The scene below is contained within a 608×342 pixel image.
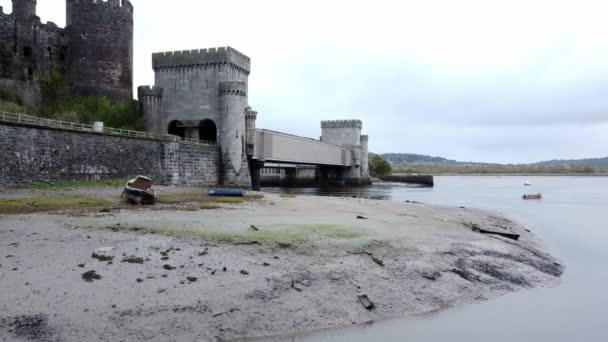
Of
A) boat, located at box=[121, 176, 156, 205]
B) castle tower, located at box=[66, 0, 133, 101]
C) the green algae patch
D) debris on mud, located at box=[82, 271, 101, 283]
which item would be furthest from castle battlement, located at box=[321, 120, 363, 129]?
debris on mud, located at box=[82, 271, 101, 283]

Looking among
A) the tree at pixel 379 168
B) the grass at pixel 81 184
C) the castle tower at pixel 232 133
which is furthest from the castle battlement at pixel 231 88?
the tree at pixel 379 168

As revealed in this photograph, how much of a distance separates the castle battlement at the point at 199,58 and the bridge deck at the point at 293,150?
28.9ft

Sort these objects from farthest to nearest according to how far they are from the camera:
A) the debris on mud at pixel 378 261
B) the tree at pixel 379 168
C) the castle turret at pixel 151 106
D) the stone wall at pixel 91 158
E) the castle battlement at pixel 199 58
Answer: the tree at pixel 379 168 → the castle turret at pixel 151 106 → the castle battlement at pixel 199 58 → the stone wall at pixel 91 158 → the debris on mud at pixel 378 261

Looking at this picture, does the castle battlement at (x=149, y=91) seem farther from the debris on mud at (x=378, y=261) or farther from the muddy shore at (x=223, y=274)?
the debris on mud at (x=378, y=261)

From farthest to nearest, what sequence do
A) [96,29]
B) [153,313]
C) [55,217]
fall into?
[96,29] → [55,217] → [153,313]

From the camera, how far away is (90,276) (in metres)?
10.5

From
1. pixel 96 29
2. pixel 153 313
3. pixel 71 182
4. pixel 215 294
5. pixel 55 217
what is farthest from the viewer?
pixel 96 29

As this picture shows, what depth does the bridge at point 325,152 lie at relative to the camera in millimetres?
56125

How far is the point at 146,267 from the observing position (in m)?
11.4

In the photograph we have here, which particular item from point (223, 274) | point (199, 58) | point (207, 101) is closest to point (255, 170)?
point (207, 101)

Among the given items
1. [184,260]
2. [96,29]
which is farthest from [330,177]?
[184,260]

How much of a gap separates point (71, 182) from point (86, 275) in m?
22.4

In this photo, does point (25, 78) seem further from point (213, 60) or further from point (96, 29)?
point (213, 60)

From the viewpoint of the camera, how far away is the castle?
45.8 m
